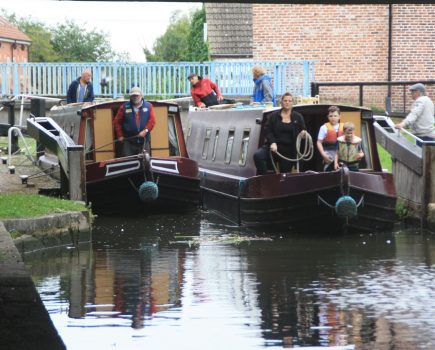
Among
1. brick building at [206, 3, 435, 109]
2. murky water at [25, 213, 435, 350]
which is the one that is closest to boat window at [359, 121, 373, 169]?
murky water at [25, 213, 435, 350]

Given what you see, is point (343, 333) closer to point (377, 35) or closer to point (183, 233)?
point (183, 233)

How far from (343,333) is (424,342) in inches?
27.0

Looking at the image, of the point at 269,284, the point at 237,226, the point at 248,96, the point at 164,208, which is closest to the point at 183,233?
the point at 237,226

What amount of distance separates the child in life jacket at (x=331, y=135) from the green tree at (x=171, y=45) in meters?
64.2

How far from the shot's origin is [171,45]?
8788 cm

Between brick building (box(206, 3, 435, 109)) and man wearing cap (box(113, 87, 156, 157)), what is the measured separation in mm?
16533

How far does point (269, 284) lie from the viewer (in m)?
11.9

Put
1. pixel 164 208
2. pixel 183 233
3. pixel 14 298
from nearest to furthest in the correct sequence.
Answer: pixel 14 298, pixel 183 233, pixel 164 208

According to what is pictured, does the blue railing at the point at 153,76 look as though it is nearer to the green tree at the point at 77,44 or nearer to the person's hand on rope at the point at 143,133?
the person's hand on rope at the point at 143,133

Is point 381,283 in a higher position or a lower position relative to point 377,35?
lower

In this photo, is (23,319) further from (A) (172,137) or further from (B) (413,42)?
(B) (413,42)

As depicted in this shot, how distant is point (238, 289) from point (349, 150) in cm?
533

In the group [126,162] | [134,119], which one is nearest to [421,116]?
[134,119]

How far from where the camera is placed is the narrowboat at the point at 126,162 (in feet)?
60.7
